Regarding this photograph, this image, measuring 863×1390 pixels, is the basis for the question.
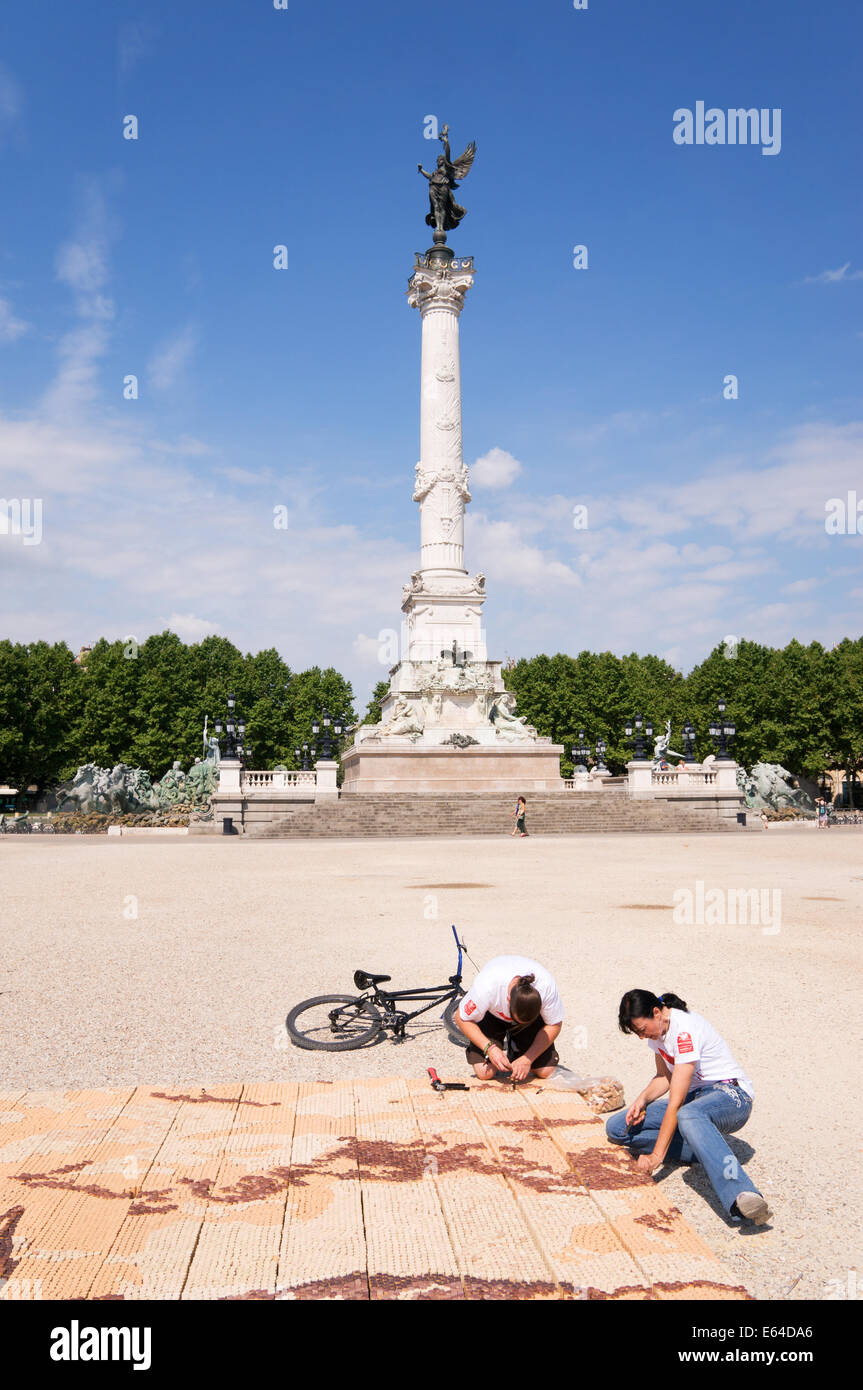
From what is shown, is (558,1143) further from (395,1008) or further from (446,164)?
(446,164)

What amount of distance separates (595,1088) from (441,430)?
46916 millimetres

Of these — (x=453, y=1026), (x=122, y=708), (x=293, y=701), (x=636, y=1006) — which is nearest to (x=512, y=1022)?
(x=453, y=1026)

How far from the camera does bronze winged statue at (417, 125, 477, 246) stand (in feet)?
177

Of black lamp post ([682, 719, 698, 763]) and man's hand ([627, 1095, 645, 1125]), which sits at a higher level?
black lamp post ([682, 719, 698, 763])

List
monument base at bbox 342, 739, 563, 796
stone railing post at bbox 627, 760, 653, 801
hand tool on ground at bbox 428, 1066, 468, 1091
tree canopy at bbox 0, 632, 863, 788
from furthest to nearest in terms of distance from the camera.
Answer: tree canopy at bbox 0, 632, 863, 788 → monument base at bbox 342, 739, 563, 796 → stone railing post at bbox 627, 760, 653, 801 → hand tool on ground at bbox 428, 1066, 468, 1091

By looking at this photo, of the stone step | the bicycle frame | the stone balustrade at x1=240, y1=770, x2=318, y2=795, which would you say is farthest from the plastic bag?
the stone balustrade at x1=240, y1=770, x2=318, y2=795

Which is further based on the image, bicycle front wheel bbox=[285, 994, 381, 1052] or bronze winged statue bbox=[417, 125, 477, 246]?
bronze winged statue bbox=[417, 125, 477, 246]

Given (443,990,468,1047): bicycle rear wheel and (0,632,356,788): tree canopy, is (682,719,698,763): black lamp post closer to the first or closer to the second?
(0,632,356,788): tree canopy

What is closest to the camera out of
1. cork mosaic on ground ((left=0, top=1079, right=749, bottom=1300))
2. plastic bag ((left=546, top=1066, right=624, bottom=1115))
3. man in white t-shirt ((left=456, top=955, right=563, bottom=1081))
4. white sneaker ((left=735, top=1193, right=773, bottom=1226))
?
cork mosaic on ground ((left=0, top=1079, right=749, bottom=1300))

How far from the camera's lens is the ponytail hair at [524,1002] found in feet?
18.4

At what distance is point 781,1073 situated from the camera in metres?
6.29

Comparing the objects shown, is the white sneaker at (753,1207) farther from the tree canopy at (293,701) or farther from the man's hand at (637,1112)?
the tree canopy at (293,701)

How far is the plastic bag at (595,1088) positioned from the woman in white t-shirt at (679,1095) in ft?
1.48

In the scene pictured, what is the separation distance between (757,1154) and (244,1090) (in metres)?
3.03
